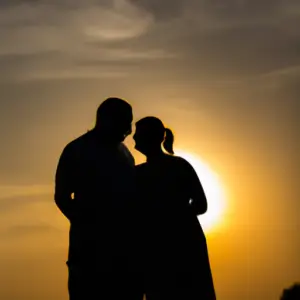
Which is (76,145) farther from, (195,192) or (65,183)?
(195,192)

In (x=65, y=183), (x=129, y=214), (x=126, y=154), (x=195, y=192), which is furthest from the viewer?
(x=195, y=192)

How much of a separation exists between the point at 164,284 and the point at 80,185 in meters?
1.34

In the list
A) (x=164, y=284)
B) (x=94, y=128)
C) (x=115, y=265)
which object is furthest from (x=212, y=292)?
(x=94, y=128)

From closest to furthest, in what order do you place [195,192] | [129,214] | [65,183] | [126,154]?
[65,183]
[129,214]
[126,154]
[195,192]

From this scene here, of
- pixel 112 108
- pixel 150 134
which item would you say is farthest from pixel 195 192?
pixel 112 108

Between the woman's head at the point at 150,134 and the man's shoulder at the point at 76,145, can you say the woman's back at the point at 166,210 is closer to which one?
the woman's head at the point at 150,134

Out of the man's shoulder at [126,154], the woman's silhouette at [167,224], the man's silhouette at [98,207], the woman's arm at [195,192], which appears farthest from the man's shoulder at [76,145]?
the woman's arm at [195,192]

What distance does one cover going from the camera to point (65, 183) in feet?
31.8

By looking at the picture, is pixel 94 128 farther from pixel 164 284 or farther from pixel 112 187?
pixel 164 284

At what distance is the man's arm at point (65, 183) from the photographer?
9633 millimetres

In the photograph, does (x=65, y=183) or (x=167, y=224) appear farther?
(x=167, y=224)

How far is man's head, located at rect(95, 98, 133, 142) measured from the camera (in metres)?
9.75

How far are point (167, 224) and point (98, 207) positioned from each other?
0.93 m

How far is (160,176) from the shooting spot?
10445mm
